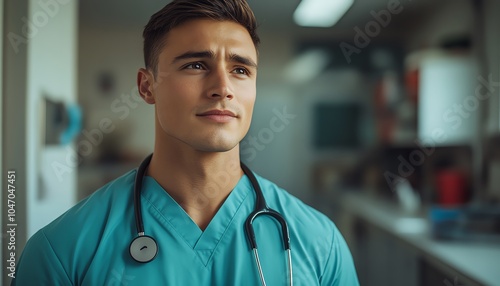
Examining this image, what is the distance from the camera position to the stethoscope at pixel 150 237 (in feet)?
1.95

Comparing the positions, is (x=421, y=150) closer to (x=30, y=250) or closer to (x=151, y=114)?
(x=151, y=114)

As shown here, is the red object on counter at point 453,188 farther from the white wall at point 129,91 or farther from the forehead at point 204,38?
the forehead at point 204,38

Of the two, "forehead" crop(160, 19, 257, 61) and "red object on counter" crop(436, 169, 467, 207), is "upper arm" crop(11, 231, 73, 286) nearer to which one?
"forehead" crop(160, 19, 257, 61)

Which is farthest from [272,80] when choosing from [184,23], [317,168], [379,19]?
[184,23]

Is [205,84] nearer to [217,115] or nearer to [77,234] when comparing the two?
[217,115]

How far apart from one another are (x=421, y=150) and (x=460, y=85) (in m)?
0.35

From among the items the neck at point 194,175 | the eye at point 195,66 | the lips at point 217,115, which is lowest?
the neck at point 194,175

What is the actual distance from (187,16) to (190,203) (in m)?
0.27

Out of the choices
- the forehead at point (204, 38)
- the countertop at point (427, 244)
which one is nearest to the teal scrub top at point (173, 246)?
the forehead at point (204, 38)

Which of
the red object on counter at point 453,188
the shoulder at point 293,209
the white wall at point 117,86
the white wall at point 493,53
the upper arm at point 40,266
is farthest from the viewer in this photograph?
the red object on counter at point 453,188

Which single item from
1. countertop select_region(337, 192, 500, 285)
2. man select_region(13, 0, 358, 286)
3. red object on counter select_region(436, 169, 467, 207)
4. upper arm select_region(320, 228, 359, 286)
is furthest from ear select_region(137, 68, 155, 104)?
red object on counter select_region(436, 169, 467, 207)

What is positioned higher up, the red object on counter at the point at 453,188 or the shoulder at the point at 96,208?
the shoulder at the point at 96,208

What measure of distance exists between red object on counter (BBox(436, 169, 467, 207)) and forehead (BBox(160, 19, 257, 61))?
125 centimetres

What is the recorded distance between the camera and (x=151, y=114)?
78 cm
